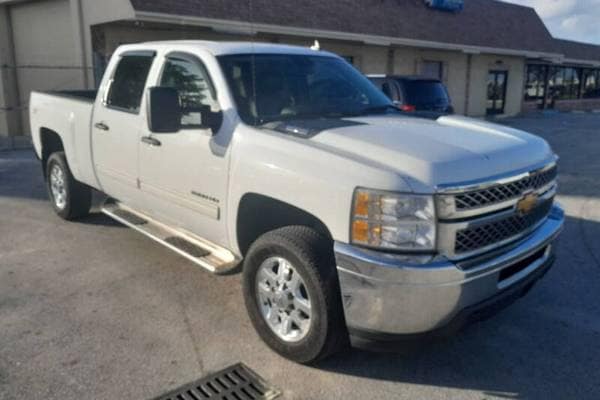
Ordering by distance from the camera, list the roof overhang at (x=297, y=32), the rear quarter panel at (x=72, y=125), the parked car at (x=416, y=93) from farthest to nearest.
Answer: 1. the roof overhang at (x=297, y=32)
2. the parked car at (x=416, y=93)
3. the rear quarter panel at (x=72, y=125)

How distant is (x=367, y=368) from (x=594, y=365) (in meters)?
1.45

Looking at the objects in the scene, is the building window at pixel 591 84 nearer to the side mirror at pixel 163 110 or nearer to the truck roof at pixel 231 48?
the truck roof at pixel 231 48

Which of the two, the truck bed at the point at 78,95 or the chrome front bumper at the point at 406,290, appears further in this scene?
the truck bed at the point at 78,95

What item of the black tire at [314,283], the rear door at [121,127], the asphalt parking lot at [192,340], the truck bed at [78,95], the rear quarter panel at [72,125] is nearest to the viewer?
the black tire at [314,283]

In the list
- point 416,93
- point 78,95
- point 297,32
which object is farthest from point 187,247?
point 297,32

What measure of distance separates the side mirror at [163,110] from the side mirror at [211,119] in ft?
0.62

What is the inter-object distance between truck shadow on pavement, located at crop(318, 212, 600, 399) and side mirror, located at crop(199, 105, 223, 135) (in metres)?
1.74

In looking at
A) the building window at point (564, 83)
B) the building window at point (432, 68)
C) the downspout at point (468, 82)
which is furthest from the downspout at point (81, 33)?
the building window at point (564, 83)

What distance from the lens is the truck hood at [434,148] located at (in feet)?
9.34

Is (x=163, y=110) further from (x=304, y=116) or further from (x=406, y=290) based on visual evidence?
(x=406, y=290)

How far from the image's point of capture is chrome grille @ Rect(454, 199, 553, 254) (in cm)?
293

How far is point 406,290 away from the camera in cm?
277

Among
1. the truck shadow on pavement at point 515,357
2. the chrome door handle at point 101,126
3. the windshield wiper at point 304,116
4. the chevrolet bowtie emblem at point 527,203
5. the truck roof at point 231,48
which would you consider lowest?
the truck shadow on pavement at point 515,357

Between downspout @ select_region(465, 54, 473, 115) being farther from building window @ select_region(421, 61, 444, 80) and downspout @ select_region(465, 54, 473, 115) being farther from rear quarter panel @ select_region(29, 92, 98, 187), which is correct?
rear quarter panel @ select_region(29, 92, 98, 187)
